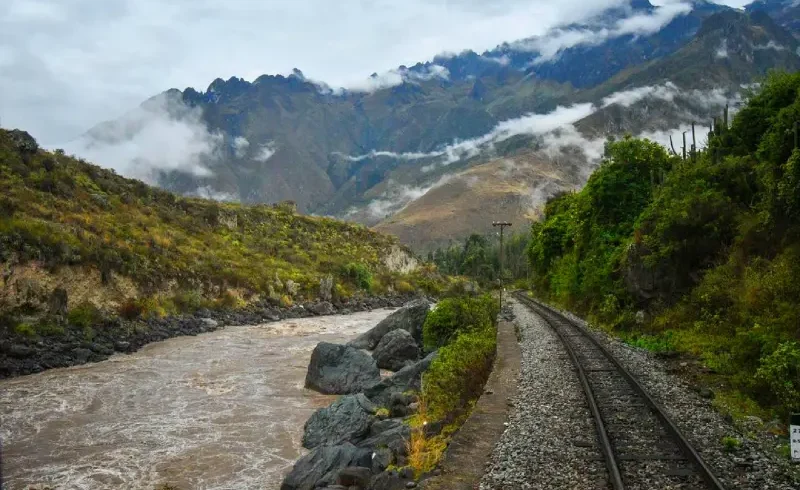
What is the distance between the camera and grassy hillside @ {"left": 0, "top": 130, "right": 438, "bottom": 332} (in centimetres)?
3616

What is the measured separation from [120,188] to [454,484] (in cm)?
6766

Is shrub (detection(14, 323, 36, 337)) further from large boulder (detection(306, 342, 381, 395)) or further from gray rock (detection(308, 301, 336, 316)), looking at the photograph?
gray rock (detection(308, 301, 336, 316))

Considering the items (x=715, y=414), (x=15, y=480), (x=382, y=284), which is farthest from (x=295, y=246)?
(x=715, y=414)

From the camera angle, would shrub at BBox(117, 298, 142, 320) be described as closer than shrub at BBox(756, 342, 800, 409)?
No

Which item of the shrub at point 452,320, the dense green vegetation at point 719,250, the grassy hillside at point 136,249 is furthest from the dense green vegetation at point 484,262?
the shrub at point 452,320

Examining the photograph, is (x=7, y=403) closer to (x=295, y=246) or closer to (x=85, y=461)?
Result: (x=85, y=461)

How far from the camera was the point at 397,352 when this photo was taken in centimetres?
2892

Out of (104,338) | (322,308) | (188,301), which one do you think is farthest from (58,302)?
(322,308)

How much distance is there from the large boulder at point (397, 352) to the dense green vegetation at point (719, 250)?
34.6 feet

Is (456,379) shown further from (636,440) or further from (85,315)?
(85,315)

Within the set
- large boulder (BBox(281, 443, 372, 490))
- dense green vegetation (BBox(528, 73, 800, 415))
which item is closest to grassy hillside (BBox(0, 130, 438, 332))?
large boulder (BBox(281, 443, 372, 490))

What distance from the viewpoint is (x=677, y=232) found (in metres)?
23.5

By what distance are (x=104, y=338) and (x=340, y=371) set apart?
19297mm

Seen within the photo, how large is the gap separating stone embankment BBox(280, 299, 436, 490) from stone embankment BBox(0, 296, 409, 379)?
14.5m
